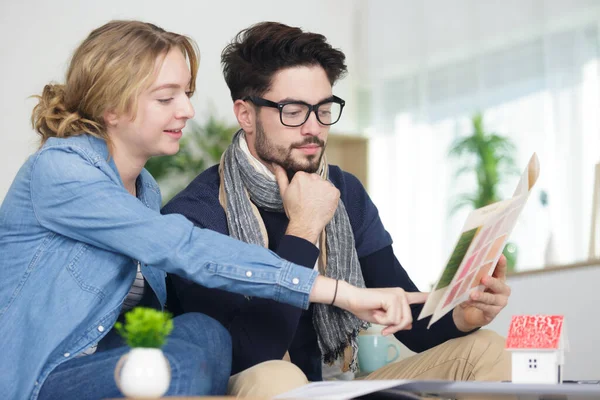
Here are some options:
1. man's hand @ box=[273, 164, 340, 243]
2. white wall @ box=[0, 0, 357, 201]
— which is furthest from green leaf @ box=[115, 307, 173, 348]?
white wall @ box=[0, 0, 357, 201]

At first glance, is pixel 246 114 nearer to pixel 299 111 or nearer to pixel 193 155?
pixel 299 111

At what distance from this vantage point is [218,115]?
5613mm

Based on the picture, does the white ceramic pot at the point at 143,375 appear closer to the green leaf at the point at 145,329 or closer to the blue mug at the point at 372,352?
the green leaf at the point at 145,329

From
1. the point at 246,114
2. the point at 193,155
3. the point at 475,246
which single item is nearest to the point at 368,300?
the point at 475,246

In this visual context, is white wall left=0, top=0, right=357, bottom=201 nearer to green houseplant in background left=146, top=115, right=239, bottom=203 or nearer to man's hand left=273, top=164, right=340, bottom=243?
green houseplant in background left=146, top=115, right=239, bottom=203

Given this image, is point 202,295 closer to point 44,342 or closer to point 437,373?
point 44,342

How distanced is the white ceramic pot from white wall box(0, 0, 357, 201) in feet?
11.4

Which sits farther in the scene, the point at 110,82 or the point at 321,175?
the point at 321,175

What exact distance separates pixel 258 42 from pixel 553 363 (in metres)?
1.21

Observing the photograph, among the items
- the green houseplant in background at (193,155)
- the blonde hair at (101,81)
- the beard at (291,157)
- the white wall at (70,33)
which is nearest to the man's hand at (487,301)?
the beard at (291,157)

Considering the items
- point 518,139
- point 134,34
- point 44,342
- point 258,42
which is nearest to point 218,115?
point 518,139

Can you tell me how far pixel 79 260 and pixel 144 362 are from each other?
1.60 ft

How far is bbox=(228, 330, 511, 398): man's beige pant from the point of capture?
58.6 inches

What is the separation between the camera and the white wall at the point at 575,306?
224 centimetres
